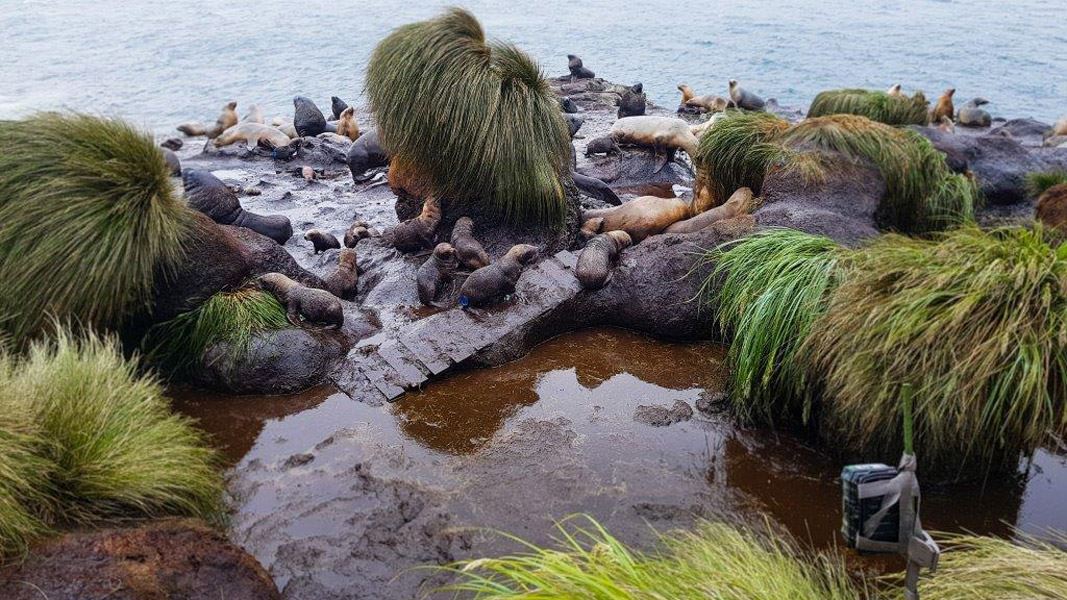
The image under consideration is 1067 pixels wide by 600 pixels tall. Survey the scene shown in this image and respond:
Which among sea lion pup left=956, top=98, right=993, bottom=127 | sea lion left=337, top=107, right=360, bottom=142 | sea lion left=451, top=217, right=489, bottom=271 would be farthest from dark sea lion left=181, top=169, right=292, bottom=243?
sea lion pup left=956, top=98, right=993, bottom=127

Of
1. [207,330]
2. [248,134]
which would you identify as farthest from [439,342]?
[248,134]

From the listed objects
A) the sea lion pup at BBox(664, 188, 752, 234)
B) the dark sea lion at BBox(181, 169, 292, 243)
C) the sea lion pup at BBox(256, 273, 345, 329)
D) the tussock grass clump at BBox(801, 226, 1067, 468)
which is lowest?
the sea lion pup at BBox(256, 273, 345, 329)

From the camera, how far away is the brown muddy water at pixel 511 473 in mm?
4238

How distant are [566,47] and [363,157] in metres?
22.3

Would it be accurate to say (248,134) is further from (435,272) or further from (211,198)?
(435,272)

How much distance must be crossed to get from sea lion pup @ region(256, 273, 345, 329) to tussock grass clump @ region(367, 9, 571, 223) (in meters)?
2.17

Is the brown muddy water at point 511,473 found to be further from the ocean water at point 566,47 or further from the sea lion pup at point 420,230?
the ocean water at point 566,47

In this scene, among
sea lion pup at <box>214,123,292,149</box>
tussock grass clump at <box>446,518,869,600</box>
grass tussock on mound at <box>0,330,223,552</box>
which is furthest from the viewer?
sea lion pup at <box>214,123,292,149</box>

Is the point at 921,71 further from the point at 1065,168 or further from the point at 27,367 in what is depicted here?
the point at 27,367

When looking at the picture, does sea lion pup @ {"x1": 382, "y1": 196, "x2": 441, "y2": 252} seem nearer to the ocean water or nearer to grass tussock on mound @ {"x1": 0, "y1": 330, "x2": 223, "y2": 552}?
grass tussock on mound @ {"x1": 0, "y1": 330, "x2": 223, "y2": 552}

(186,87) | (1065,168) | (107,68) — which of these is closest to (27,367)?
(1065,168)

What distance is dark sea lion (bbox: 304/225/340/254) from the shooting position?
8961 millimetres

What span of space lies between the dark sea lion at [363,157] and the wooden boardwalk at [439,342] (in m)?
6.02

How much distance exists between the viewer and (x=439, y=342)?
20.7 ft
